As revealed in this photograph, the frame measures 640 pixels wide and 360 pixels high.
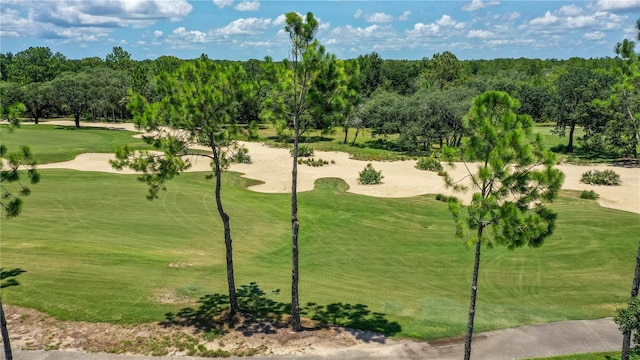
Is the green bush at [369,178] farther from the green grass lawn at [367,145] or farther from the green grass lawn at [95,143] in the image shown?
the green grass lawn at [367,145]

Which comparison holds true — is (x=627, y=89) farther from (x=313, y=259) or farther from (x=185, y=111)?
(x=313, y=259)

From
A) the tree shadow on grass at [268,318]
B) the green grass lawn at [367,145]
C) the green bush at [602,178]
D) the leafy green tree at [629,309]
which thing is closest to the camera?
the leafy green tree at [629,309]

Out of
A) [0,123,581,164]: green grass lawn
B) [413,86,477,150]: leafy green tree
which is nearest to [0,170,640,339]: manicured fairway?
[0,123,581,164]: green grass lawn

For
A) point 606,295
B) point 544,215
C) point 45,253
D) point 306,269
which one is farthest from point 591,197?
point 45,253

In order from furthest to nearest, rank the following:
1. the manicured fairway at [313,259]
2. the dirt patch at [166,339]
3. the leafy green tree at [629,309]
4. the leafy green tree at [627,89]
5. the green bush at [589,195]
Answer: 1. the green bush at [589,195]
2. the manicured fairway at [313,259]
3. the dirt patch at [166,339]
4. the leafy green tree at [627,89]
5. the leafy green tree at [629,309]

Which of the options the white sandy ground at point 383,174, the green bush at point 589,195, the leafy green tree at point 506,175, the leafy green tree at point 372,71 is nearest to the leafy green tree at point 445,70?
the leafy green tree at point 372,71

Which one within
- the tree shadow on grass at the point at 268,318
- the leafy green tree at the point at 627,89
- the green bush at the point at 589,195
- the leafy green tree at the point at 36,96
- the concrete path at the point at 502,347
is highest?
the leafy green tree at the point at 36,96

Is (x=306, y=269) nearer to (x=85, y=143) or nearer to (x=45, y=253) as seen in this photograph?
(x=45, y=253)
